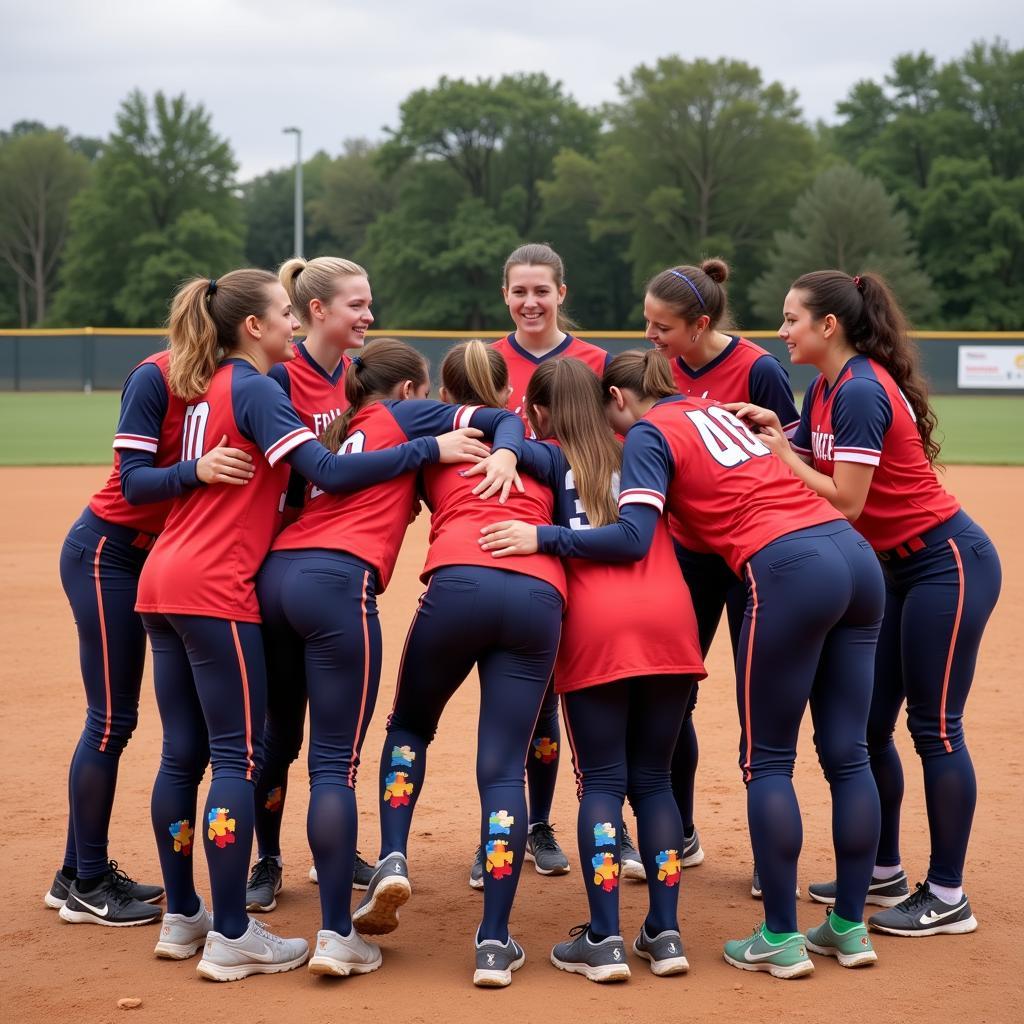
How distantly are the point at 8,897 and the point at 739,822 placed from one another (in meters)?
2.89

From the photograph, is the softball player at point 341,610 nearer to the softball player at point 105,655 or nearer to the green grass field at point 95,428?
the softball player at point 105,655

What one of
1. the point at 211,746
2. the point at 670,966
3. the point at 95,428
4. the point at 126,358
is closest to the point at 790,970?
the point at 670,966

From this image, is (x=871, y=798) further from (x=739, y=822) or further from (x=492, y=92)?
(x=492, y=92)

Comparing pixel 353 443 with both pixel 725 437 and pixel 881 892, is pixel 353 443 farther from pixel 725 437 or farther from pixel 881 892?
pixel 881 892

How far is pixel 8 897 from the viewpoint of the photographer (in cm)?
441

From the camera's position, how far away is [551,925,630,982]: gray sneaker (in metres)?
3.66

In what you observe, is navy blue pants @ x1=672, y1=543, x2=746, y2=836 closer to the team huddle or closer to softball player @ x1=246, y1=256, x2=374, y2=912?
the team huddle

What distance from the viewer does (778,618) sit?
145 inches

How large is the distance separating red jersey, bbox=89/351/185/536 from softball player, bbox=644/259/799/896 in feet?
5.55

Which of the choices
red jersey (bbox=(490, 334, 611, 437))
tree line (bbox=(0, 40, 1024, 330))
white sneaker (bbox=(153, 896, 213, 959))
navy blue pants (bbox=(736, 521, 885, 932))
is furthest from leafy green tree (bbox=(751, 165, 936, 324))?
white sneaker (bbox=(153, 896, 213, 959))

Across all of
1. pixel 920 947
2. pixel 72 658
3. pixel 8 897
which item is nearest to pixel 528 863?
pixel 920 947

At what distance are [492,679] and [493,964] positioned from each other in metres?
0.82

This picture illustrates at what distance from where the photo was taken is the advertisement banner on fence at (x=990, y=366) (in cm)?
3241

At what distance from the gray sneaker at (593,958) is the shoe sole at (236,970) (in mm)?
819
